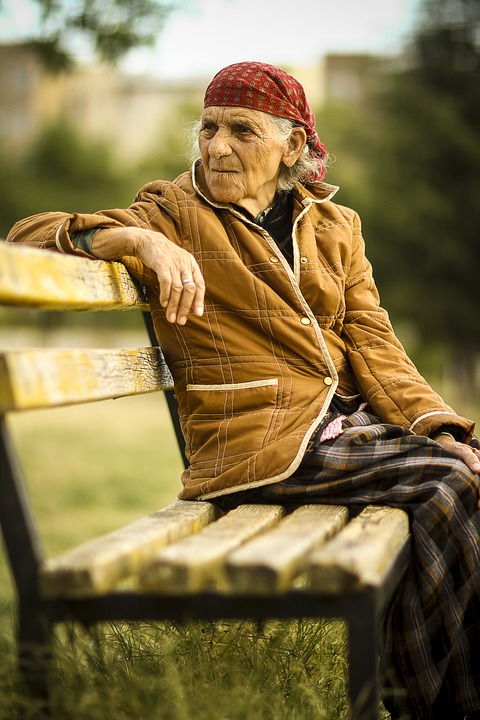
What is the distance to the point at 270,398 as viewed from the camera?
282 cm

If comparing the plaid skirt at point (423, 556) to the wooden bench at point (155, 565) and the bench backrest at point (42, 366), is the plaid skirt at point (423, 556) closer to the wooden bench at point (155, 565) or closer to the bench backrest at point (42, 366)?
the wooden bench at point (155, 565)

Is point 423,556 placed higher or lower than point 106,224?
lower

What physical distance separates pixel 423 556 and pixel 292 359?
27.3 inches

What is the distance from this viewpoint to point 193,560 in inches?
76.7

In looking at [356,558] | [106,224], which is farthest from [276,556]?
[106,224]

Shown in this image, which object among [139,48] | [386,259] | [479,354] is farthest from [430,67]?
[139,48]

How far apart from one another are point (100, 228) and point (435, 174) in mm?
20756

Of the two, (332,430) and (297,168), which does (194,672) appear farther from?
(297,168)

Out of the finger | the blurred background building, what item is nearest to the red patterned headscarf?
the finger

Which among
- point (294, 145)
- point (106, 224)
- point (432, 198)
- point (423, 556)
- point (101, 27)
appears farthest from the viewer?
point (432, 198)

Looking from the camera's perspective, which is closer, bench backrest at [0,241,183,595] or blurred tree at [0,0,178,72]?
bench backrest at [0,241,183,595]

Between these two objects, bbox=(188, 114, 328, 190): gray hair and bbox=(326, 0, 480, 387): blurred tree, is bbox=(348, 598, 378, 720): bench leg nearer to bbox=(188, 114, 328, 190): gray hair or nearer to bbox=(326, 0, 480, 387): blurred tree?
bbox=(188, 114, 328, 190): gray hair

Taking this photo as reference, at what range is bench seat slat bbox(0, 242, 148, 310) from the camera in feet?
6.86

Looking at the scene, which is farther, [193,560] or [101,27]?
[101,27]
